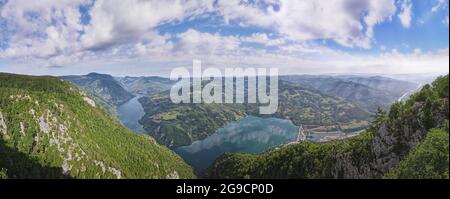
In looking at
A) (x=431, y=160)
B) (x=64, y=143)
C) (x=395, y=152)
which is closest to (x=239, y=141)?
(x=64, y=143)

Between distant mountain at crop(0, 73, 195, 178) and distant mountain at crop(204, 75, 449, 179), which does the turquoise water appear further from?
distant mountain at crop(204, 75, 449, 179)

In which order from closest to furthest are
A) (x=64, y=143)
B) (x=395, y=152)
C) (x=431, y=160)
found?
(x=431, y=160) → (x=395, y=152) → (x=64, y=143)

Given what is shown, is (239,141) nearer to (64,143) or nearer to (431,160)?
(64,143)

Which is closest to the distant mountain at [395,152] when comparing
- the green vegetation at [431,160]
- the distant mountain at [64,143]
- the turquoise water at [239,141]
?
the green vegetation at [431,160]

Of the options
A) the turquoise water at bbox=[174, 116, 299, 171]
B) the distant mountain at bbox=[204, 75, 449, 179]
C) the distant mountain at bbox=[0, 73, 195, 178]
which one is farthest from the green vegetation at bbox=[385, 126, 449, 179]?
the turquoise water at bbox=[174, 116, 299, 171]
